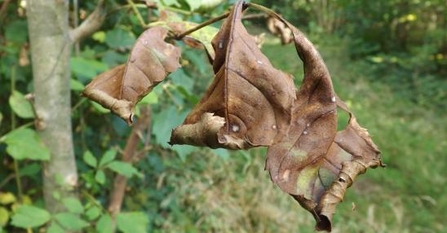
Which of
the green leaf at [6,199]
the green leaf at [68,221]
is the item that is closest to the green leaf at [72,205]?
the green leaf at [68,221]

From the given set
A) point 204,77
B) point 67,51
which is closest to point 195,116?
point 67,51

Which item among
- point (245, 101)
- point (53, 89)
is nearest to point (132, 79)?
point (245, 101)

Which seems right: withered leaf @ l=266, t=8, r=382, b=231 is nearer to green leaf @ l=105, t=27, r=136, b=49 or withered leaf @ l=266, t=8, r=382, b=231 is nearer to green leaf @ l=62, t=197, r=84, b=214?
green leaf @ l=62, t=197, r=84, b=214

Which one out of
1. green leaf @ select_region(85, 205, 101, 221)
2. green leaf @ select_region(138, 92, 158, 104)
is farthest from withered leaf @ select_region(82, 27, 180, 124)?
green leaf @ select_region(85, 205, 101, 221)

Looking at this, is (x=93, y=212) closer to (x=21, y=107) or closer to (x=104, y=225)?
(x=104, y=225)

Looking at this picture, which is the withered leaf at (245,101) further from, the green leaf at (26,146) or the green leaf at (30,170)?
the green leaf at (30,170)

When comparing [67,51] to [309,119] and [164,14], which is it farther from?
[309,119]
